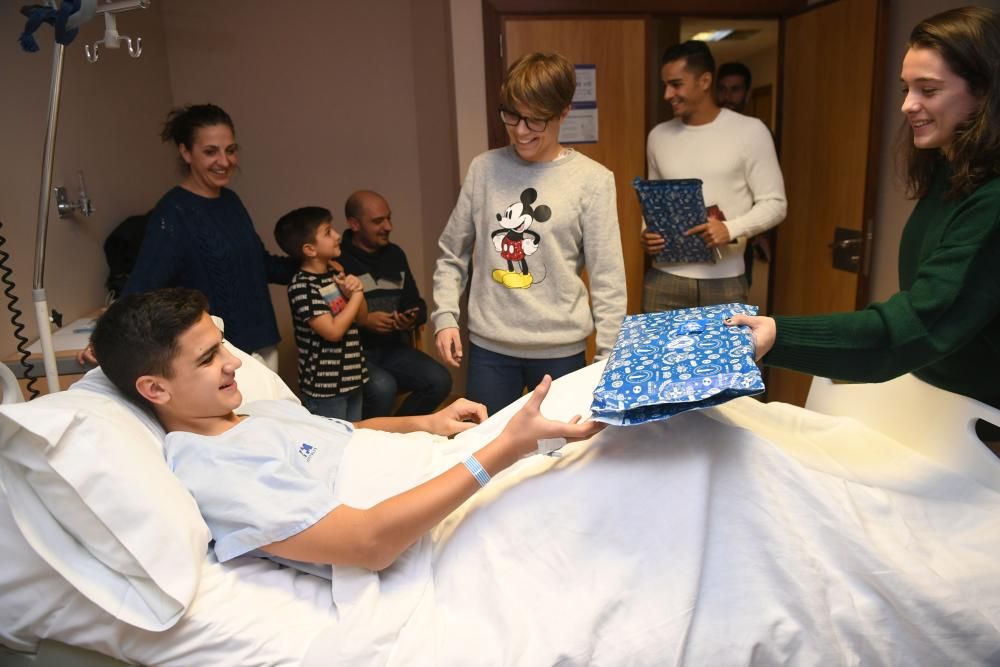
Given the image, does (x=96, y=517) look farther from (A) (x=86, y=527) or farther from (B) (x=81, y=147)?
(B) (x=81, y=147)

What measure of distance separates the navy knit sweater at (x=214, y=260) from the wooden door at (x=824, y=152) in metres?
2.16

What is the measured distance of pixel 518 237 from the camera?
209cm

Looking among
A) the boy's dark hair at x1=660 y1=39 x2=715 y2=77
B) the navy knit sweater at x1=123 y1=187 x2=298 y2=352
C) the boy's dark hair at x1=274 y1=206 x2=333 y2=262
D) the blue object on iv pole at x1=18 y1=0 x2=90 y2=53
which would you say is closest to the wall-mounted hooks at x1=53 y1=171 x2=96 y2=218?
the navy knit sweater at x1=123 y1=187 x2=298 y2=352

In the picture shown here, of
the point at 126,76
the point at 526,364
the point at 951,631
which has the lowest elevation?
the point at 951,631

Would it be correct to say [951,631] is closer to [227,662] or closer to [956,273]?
[956,273]

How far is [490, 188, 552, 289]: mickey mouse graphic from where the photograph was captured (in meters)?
2.07

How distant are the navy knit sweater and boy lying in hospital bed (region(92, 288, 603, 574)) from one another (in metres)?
0.76

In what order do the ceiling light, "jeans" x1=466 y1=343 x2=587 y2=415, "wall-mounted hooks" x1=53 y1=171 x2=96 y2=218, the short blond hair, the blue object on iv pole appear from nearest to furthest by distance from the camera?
the blue object on iv pole
the short blond hair
"jeans" x1=466 y1=343 x2=587 y2=415
"wall-mounted hooks" x1=53 y1=171 x2=96 y2=218
the ceiling light

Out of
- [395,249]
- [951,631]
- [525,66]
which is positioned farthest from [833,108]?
→ [951,631]

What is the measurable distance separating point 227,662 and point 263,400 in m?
0.62

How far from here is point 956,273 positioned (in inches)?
51.7

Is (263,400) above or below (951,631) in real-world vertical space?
above

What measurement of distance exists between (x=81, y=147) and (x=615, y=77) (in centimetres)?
196

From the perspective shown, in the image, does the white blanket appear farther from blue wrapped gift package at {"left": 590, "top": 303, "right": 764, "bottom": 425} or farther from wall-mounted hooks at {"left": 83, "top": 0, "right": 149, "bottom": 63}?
wall-mounted hooks at {"left": 83, "top": 0, "right": 149, "bottom": 63}
